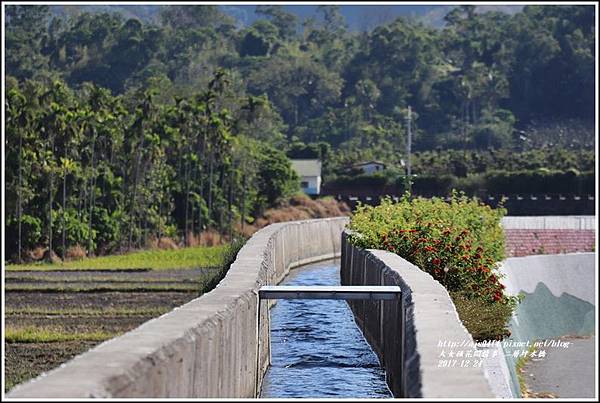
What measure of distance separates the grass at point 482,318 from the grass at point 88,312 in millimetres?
18971

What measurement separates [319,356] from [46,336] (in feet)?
41.6

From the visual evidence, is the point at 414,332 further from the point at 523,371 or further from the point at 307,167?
the point at 307,167

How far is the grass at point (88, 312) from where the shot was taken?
3709 cm

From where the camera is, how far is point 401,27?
187 metres

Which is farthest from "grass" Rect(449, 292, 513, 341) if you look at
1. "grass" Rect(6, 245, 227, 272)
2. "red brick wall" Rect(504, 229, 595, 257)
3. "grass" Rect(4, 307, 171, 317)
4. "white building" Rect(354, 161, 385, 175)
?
"white building" Rect(354, 161, 385, 175)

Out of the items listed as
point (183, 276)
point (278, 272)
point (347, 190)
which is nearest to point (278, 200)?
point (347, 190)

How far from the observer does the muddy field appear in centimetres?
2845

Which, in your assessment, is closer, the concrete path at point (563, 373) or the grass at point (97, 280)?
the concrete path at point (563, 373)

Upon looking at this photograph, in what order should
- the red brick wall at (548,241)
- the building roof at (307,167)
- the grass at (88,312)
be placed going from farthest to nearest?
the building roof at (307,167)
the red brick wall at (548,241)
the grass at (88,312)

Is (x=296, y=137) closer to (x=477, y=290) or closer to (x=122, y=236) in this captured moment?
(x=122, y=236)

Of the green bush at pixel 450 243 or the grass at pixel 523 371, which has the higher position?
the green bush at pixel 450 243

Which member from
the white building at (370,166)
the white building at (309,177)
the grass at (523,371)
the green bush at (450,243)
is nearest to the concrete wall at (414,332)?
the green bush at (450,243)

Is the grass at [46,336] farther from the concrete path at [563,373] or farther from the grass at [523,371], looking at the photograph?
the concrete path at [563,373]

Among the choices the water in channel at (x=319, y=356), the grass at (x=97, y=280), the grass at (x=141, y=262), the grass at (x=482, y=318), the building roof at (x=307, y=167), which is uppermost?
the grass at (x=482, y=318)
